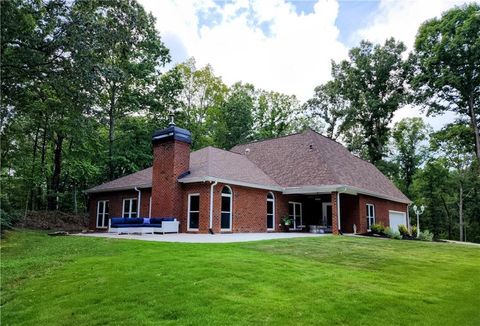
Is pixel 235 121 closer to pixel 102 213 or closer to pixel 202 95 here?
pixel 202 95

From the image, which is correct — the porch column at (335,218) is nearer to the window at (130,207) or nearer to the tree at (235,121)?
the window at (130,207)

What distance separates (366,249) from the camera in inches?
439

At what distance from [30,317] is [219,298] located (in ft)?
8.90

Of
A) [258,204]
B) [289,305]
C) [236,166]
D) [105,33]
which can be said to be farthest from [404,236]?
[105,33]

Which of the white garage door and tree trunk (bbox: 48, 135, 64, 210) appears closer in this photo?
the white garage door

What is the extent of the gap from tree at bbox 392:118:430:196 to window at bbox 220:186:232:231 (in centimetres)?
2937

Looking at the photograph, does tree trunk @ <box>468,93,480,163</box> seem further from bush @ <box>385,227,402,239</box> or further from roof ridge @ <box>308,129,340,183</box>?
bush @ <box>385,227,402,239</box>

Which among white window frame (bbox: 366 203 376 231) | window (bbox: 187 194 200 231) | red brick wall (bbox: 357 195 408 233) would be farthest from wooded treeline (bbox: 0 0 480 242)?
white window frame (bbox: 366 203 376 231)

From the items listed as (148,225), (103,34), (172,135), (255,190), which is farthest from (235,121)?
(103,34)

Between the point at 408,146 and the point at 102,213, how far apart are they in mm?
33486

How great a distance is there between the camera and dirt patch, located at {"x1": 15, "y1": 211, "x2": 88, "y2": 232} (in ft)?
70.3

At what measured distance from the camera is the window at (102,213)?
22.5 m

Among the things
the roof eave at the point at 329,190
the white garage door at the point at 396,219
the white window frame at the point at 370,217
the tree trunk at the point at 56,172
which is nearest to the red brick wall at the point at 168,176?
the roof eave at the point at 329,190

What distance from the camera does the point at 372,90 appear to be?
36.8 metres
